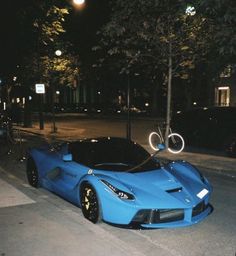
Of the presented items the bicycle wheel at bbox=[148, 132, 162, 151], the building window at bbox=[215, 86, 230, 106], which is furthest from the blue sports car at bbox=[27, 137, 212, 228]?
the building window at bbox=[215, 86, 230, 106]

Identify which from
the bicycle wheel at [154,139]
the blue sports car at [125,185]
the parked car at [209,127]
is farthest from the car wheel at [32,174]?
the bicycle wheel at [154,139]

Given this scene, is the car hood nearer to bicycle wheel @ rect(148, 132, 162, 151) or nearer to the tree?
the tree

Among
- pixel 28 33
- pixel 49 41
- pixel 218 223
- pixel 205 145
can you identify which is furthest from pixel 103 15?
pixel 218 223

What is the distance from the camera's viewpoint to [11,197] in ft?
28.7

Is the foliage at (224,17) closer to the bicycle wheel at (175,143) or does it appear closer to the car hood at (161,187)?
the car hood at (161,187)

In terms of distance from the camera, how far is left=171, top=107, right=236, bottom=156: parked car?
15.4 metres

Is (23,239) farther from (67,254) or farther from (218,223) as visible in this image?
(218,223)

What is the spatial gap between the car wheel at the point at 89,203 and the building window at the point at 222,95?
36358 millimetres

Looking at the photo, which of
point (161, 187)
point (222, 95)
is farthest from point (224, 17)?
point (222, 95)

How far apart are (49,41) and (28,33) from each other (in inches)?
119

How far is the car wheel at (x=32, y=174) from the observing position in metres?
9.45

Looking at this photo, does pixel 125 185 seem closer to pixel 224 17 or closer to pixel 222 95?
pixel 224 17

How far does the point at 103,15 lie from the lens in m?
36.1

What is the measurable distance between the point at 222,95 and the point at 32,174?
1398 inches
